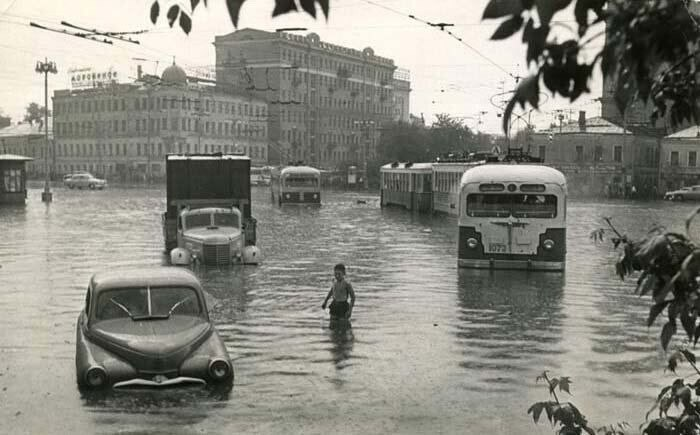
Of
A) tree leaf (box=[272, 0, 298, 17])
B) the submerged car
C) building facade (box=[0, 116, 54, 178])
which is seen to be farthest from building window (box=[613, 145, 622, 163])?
tree leaf (box=[272, 0, 298, 17])

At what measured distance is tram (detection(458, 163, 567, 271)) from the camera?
21.6 metres

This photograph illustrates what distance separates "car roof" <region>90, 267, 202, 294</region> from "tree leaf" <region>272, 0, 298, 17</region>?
340 inches

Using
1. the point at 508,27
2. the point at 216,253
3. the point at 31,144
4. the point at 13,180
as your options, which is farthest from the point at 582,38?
the point at 31,144

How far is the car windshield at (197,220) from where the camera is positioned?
23.2 m

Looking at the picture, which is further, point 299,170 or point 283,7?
point 299,170

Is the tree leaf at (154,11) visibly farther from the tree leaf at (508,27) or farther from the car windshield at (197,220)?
the car windshield at (197,220)

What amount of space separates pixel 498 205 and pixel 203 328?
1252 cm

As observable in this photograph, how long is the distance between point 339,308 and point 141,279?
427 centimetres

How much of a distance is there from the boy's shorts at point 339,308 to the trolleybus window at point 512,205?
8.22 metres

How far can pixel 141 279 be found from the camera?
1109 centimetres

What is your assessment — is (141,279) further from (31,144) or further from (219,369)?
(31,144)

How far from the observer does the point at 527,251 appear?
→ 2191 centimetres

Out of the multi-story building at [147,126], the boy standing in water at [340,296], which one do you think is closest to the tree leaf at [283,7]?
the boy standing in water at [340,296]

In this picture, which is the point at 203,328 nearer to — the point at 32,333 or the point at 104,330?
the point at 104,330
